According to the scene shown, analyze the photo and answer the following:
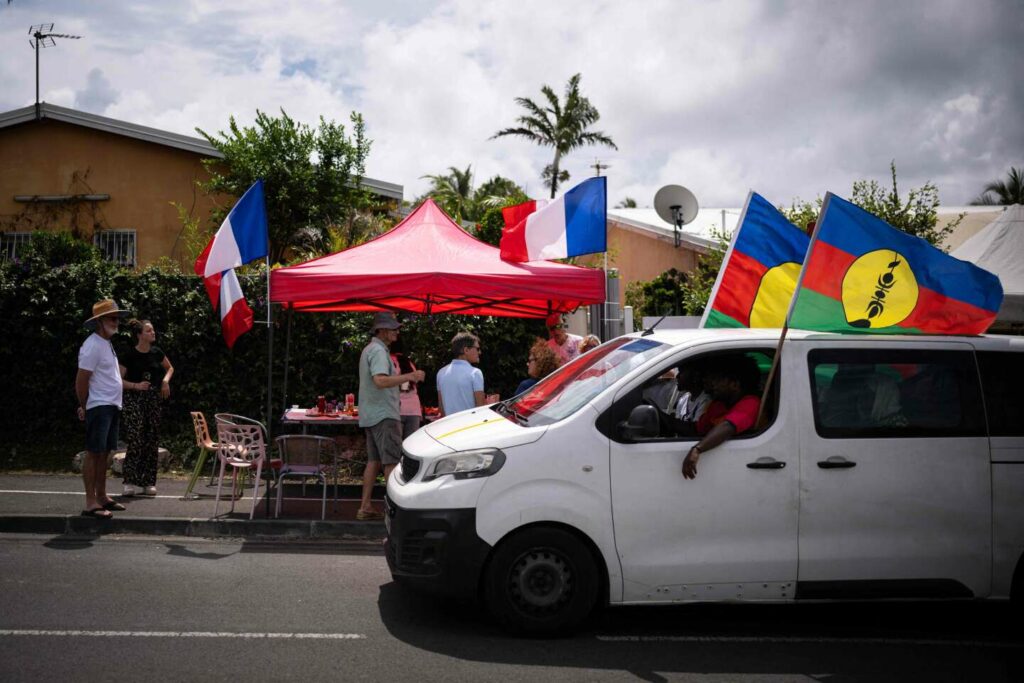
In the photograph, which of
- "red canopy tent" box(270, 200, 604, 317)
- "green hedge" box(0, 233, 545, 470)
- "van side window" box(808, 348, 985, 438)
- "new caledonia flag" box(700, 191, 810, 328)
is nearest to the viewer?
"van side window" box(808, 348, 985, 438)

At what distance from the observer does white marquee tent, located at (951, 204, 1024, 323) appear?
11366 millimetres

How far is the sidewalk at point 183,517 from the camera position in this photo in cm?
849

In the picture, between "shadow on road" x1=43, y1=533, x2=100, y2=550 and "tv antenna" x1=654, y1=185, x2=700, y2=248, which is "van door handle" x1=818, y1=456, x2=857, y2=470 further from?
"tv antenna" x1=654, y1=185, x2=700, y2=248

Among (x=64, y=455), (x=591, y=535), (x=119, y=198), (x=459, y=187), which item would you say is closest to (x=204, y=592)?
(x=591, y=535)

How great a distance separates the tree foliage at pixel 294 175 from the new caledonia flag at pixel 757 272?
430 inches

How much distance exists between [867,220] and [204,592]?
545 centimetres

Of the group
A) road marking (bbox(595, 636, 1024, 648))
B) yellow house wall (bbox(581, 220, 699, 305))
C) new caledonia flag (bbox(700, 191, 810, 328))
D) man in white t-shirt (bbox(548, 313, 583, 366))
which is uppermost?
yellow house wall (bbox(581, 220, 699, 305))

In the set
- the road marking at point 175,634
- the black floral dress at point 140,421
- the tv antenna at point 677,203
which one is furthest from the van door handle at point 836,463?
the tv antenna at point 677,203

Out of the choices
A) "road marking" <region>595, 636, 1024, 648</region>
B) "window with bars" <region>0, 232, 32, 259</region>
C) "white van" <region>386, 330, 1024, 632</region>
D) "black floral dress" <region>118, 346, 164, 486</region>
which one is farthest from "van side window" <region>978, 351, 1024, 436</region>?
"window with bars" <region>0, 232, 32, 259</region>

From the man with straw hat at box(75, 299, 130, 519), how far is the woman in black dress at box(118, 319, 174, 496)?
3.72 ft

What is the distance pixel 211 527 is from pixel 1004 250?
34.1 ft

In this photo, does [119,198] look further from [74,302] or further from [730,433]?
[730,433]

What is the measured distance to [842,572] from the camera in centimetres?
561

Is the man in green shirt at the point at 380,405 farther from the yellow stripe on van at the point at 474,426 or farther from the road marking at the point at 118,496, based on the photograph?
the yellow stripe on van at the point at 474,426
